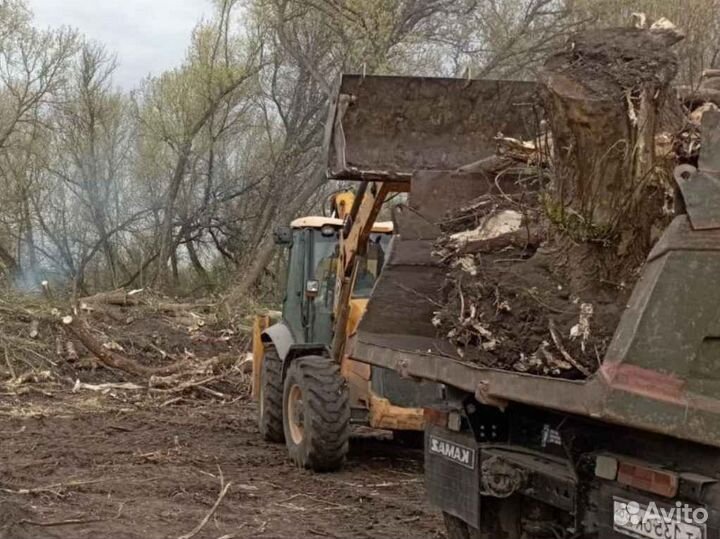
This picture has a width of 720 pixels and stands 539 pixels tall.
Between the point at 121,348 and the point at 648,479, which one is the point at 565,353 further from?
the point at 121,348

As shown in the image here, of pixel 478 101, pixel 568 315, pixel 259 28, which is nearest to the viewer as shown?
pixel 568 315

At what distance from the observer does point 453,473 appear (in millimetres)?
5352

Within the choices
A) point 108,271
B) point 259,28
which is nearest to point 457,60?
point 259,28

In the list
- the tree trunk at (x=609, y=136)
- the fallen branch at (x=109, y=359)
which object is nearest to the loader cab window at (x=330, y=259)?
the tree trunk at (x=609, y=136)

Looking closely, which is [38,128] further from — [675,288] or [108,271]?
[675,288]

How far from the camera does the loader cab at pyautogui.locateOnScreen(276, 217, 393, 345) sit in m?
9.64

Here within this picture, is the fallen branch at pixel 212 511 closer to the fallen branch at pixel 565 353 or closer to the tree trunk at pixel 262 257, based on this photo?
the fallen branch at pixel 565 353

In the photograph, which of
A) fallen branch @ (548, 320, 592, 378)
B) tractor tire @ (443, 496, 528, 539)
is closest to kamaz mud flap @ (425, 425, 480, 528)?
tractor tire @ (443, 496, 528, 539)

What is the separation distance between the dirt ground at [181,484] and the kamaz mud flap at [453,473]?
4.08ft

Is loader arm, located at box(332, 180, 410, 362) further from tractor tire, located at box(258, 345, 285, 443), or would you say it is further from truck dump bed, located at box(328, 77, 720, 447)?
tractor tire, located at box(258, 345, 285, 443)

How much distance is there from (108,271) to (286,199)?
6783 millimetres

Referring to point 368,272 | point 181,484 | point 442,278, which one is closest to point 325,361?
point 368,272

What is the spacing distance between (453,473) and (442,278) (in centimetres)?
109

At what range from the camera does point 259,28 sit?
2512cm
